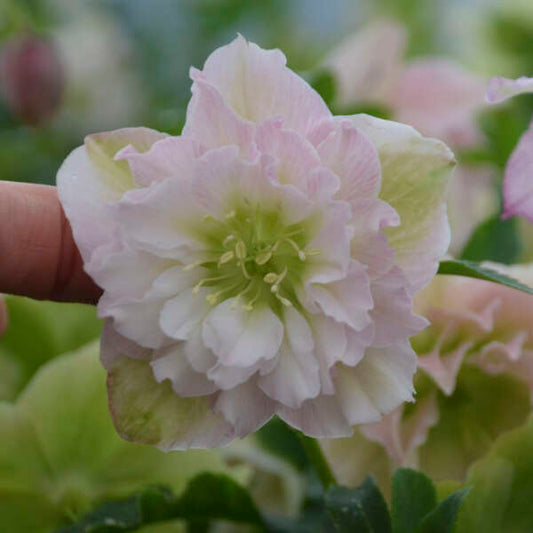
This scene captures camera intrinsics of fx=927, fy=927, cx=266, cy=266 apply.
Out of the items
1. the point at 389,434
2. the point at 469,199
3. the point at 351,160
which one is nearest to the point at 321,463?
the point at 389,434

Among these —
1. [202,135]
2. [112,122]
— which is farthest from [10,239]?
[112,122]

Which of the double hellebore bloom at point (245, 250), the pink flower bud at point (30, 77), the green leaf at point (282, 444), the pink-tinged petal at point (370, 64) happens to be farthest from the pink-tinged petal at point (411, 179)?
the pink flower bud at point (30, 77)

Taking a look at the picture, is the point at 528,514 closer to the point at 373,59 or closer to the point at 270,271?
the point at 270,271

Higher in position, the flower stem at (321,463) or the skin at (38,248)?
the skin at (38,248)

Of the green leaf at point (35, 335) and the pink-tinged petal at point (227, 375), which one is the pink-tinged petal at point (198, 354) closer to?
the pink-tinged petal at point (227, 375)

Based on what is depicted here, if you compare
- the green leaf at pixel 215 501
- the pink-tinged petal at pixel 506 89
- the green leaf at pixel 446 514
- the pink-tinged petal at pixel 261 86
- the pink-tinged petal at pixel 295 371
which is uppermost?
the pink-tinged petal at pixel 261 86

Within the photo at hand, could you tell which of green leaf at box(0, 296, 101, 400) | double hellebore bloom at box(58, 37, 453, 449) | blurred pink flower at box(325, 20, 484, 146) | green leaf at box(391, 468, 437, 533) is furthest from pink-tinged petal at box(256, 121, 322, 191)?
blurred pink flower at box(325, 20, 484, 146)

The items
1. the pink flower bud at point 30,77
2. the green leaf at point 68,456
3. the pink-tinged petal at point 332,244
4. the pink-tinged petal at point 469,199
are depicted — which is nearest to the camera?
the pink-tinged petal at point 332,244

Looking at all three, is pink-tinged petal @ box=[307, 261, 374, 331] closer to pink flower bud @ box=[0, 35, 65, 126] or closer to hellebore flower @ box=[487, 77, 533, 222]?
hellebore flower @ box=[487, 77, 533, 222]

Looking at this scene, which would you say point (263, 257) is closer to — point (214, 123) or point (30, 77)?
point (214, 123)
